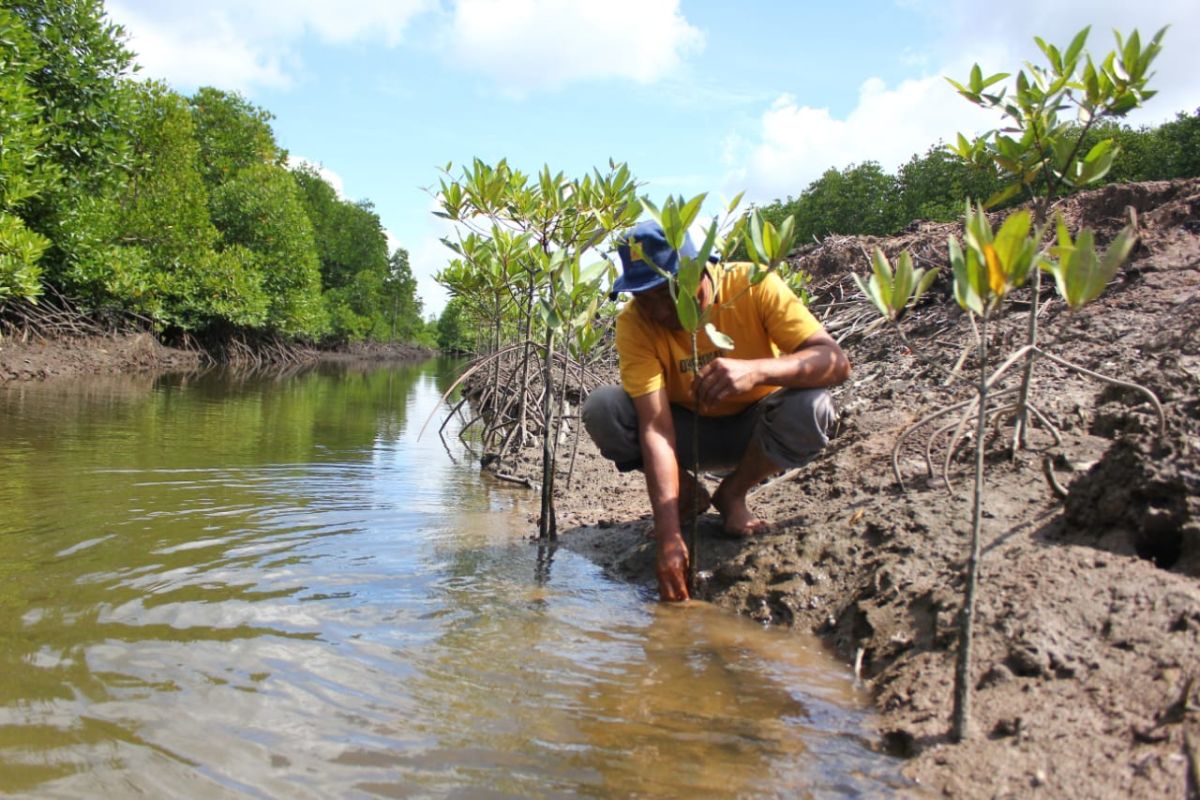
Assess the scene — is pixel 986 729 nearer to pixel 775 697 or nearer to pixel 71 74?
pixel 775 697

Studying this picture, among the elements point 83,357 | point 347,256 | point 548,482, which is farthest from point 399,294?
point 548,482

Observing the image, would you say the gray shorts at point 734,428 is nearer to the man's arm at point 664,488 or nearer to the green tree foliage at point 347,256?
the man's arm at point 664,488

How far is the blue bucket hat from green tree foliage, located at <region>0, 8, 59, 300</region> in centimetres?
957

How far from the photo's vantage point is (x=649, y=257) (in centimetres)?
243

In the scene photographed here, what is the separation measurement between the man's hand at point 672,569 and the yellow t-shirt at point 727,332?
46 centimetres

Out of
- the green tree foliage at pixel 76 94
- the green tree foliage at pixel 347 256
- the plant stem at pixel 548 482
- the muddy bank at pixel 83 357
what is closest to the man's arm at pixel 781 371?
the plant stem at pixel 548 482

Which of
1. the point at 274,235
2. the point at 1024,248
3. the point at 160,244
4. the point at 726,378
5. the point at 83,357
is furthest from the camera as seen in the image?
the point at 274,235

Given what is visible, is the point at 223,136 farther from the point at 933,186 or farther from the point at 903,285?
the point at 903,285

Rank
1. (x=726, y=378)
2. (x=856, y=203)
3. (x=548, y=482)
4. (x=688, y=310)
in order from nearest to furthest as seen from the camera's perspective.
Answer: (x=688, y=310), (x=726, y=378), (x=548, y=482), (x=856, y=203)

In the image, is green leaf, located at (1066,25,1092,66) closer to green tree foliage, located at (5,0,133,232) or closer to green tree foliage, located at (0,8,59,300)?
green tree foliage, located at (0,8,59,300)

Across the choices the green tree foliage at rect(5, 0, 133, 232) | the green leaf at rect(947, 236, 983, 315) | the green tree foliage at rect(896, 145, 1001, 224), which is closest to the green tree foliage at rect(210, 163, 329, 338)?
the green tree foliage at rect(5, 0, 133, 232)

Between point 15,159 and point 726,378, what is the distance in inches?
413

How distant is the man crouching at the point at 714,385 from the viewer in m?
2.41

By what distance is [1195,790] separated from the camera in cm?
116
